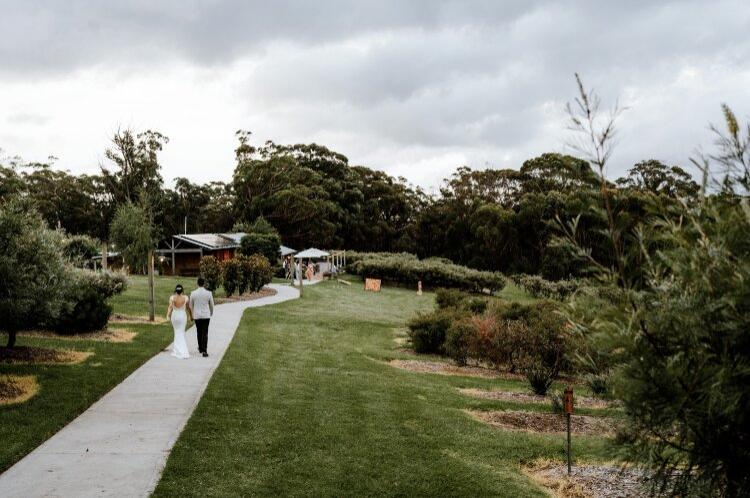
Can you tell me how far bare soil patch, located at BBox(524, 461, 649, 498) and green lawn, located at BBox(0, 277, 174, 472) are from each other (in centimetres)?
606

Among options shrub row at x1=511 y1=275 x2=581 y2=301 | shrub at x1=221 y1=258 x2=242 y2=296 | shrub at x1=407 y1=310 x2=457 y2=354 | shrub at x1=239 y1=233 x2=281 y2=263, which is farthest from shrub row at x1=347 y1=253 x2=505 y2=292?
shrub at x1=407 y1=310 x2=457 y2=354

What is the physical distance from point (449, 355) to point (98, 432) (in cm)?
1205

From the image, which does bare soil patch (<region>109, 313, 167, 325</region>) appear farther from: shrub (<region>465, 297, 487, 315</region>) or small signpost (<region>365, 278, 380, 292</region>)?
small signpost (<region>365, 278, 380, 292</region>)

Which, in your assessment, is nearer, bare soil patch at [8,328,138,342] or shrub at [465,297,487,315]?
bare soil patch at [8,328,138,342]

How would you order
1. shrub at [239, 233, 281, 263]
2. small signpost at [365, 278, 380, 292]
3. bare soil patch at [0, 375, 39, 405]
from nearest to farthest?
bare soil patch at [0, 375, 39, 405]
small signpost at [365, 278, 380, 292]
shrub at [239, 233, 281, 263]

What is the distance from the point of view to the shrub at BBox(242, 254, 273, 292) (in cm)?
3319

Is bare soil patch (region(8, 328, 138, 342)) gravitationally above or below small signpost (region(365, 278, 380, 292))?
below

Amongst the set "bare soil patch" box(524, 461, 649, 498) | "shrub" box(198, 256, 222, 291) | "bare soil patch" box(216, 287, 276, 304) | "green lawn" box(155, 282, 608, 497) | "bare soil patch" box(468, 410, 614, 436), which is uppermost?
"shrub" box(198, 256, 222, 291)

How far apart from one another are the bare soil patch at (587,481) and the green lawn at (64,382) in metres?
6.06

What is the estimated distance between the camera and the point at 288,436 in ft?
28.3

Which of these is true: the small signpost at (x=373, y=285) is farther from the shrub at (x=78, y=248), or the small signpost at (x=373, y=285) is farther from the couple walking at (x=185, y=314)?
the couple walking at (x=185, y=314)

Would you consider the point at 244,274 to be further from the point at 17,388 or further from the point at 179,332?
the point at 17,388

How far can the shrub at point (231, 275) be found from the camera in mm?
31609

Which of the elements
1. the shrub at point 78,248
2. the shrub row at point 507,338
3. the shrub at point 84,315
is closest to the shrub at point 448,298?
the shrub row at point 507,338
